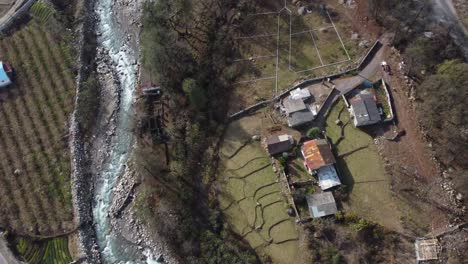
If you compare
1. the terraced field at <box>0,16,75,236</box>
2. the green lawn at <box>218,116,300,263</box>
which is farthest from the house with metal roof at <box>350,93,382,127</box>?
the terraced field at <box>0,16,75,236</box>

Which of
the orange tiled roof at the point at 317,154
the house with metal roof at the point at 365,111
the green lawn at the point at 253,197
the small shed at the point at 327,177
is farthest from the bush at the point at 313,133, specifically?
the green lawn at the point at 253,197

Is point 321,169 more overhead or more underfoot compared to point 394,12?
more underfoot

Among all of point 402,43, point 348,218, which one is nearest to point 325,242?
point 348,218

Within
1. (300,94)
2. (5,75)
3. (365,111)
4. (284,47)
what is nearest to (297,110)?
(300,94)

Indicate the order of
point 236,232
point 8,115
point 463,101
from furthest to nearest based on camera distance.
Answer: point 8,115 → point 236,232 → point 463,101

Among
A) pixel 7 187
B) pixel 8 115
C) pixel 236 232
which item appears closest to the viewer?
pixel 236 232

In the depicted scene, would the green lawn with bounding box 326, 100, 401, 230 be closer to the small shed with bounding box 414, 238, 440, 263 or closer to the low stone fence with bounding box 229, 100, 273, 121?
the small shed with bounding box 414, 238, 440, 263

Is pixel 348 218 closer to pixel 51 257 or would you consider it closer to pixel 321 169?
pixel 321 169
